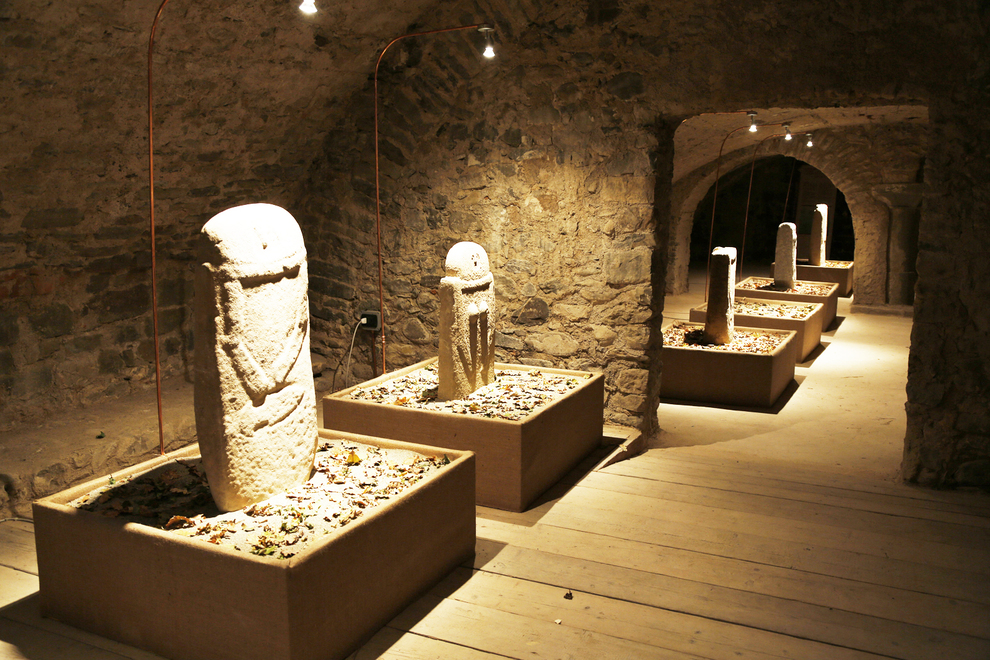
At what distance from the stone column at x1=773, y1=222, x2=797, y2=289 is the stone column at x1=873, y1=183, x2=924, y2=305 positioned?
162 centimetres

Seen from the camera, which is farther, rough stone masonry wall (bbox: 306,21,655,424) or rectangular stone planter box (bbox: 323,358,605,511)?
rough stone masonry wall (bbox: 306,21,655,424)

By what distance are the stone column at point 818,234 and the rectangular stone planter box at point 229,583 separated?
10169 millimetres

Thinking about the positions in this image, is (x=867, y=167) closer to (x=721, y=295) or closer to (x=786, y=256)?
(x=786, y=256)

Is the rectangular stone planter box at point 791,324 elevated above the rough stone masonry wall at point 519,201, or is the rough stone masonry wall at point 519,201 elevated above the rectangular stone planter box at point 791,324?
the rough stone masonry wall at point 519,201

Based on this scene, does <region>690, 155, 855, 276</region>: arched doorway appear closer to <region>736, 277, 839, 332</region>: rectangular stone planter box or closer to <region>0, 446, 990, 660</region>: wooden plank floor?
<region>736, 277, 839, 332</region>: rectangular stone planter box

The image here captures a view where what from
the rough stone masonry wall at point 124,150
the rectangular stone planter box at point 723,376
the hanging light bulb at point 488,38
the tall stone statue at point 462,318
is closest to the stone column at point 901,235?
the rectangular stone planter box at point 723,376

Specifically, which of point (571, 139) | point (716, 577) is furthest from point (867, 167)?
point (716, 577)

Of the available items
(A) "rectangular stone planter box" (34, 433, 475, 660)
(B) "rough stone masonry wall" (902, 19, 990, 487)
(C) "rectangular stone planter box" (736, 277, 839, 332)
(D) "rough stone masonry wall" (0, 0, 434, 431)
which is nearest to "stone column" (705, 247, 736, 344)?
(C) "rectangular stone planter box" (736, 277, 839, 332)

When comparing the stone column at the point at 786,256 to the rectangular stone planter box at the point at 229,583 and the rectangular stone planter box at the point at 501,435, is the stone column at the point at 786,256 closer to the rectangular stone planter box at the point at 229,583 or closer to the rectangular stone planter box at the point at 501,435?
the rectangular stone planter box at the point at 501,435

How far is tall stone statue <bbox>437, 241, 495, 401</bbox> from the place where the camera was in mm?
4125

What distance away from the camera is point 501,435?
3.66 m

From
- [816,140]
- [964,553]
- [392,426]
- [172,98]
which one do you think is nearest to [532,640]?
[392,426]

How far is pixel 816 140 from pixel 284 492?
9921 mm

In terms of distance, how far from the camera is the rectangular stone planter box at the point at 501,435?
3668 millimetres
